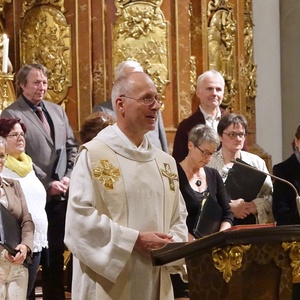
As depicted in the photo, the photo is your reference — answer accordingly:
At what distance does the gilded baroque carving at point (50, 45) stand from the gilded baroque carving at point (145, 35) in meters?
0.50

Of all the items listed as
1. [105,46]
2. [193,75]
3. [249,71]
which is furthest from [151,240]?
[249,71]

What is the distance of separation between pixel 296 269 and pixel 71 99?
4670 millimetres

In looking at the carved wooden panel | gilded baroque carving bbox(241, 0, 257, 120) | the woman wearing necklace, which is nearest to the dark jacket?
the woman wearing necklace

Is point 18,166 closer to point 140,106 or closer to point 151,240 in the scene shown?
point 140,106

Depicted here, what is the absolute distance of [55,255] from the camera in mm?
6723

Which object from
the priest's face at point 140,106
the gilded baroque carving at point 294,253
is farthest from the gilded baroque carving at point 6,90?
the gilded baroque carving at point 294,253

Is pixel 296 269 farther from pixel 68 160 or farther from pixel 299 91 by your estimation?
pixel 299 91

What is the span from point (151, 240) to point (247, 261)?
18.7 inches

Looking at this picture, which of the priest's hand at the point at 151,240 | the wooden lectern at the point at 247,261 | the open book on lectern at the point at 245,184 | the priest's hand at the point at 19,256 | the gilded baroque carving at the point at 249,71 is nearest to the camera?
the wooden lectern at the point at 247,261

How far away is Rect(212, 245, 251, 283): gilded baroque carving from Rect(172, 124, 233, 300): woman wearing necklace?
6.43 feet

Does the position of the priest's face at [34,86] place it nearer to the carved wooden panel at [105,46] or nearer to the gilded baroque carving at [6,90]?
the gilded baroque carving at [6,90]

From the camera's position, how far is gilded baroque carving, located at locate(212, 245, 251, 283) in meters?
3.98

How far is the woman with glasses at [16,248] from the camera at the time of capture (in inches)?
230

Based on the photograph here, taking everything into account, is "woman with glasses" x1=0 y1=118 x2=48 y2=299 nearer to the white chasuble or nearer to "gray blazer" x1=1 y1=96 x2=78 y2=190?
"gray blazer" x1=1 y1=96 x2=78 y2=190
